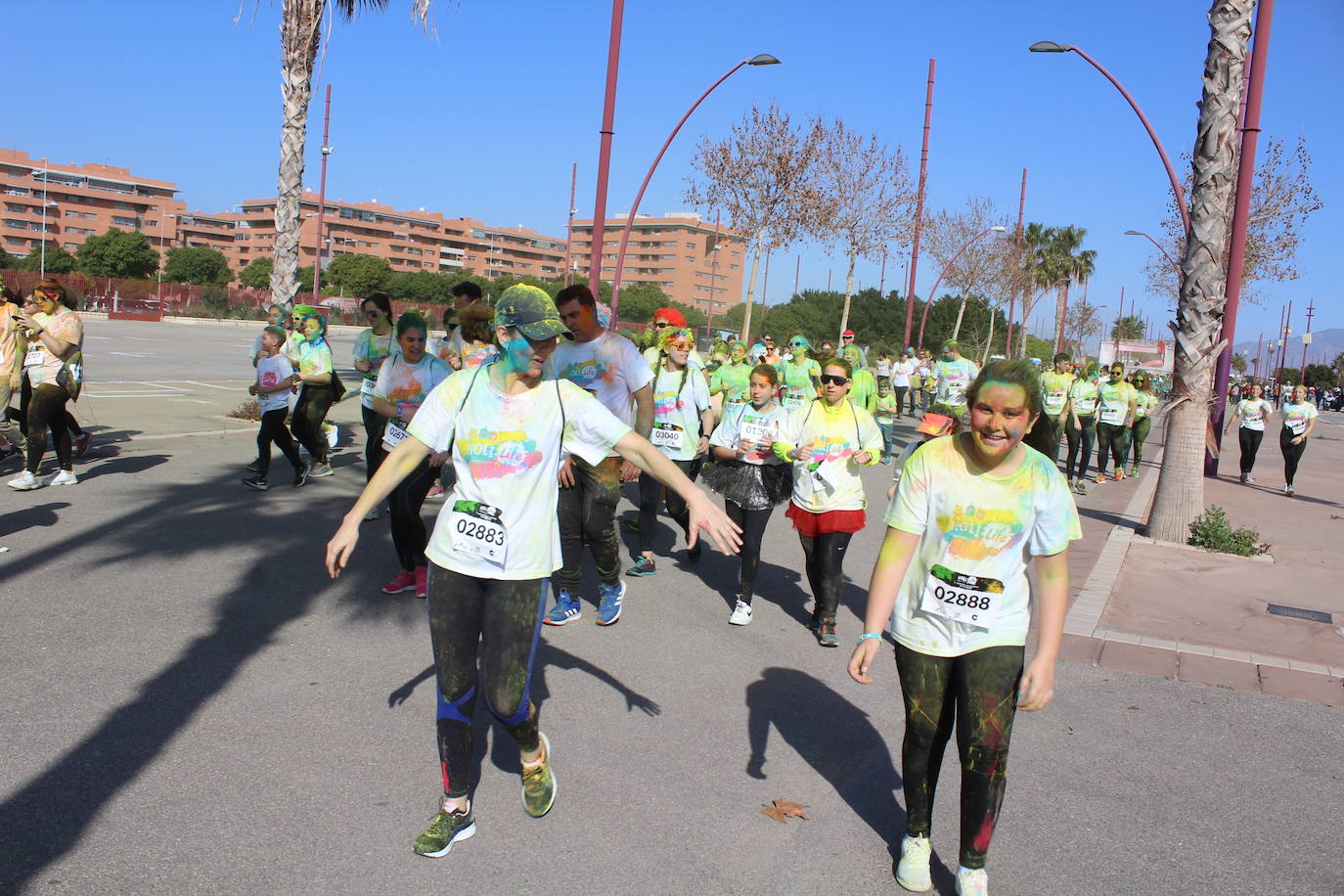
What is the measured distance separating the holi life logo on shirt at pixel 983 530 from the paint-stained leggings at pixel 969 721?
302mm

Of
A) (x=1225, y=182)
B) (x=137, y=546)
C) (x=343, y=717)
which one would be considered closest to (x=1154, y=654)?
(x=343, y=717)

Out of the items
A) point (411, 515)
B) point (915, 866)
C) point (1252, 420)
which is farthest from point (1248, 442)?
point (915, 866)

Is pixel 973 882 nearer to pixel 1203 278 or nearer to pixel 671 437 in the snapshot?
pixel 671 437

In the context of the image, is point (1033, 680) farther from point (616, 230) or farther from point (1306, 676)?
point (616, 230)

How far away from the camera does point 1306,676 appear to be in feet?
19.4

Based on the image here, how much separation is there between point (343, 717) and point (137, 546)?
349cm

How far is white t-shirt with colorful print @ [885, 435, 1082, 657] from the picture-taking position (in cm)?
310

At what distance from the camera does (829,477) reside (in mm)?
6023

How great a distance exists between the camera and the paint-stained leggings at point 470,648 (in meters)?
3.36

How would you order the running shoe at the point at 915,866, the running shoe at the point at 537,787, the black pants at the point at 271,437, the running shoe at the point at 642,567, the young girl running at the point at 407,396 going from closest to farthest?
1. the running shoe at the point at 915,866
2. the running shoe at the point at 537,787
3. the young girl running at the point at 407,396
4. the running shoe at the point at 642,567
5. the black pants at the point at 271,437

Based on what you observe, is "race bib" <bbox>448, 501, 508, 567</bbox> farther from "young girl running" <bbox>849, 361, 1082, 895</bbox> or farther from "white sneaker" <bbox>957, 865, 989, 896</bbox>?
"white sneaker" <bbox>957, 865, 989, 896</bbox>

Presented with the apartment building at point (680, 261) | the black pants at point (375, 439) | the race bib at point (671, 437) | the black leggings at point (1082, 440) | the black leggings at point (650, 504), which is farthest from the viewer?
the apartment building at point (680, 261)

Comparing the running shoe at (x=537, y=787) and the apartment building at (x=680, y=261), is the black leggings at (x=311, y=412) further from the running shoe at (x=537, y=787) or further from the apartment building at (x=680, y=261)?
the apartment building at (x=680, y=261)

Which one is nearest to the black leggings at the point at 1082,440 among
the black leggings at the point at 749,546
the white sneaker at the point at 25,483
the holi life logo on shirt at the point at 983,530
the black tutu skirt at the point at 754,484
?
the black tutu skirt at the point at 754,484
